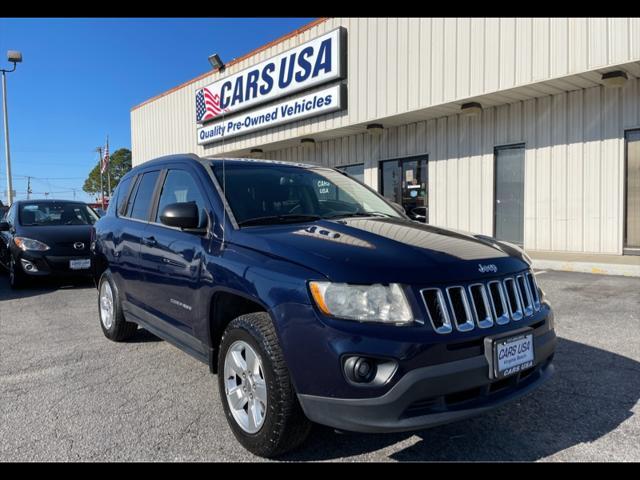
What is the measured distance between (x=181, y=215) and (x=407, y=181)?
9.41m

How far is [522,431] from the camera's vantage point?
9.32 feet

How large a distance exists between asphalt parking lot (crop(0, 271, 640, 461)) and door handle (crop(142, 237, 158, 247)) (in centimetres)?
104

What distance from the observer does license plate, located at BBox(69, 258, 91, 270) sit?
26.0 feet

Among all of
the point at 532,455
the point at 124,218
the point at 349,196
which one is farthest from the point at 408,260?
the point at 124,218

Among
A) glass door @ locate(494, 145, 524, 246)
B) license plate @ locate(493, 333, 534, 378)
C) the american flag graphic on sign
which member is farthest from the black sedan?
glass door @ locate(494, 145, 524, 246)

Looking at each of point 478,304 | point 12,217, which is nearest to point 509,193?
point 478,304

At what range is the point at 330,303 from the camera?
226 cm

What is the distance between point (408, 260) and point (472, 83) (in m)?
7.73

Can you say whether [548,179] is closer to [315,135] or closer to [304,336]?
[315,135]

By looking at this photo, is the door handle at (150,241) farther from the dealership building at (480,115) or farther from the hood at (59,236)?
the dealership building at (480,115)

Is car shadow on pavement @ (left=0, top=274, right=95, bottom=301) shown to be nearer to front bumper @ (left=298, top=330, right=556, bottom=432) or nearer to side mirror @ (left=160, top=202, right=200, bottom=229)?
side mirror @ (left=160, top=202, right=200, bottom=229)

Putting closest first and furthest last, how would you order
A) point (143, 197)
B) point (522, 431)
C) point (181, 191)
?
point (522, 431)
point (181, 191)
point (143, 197)

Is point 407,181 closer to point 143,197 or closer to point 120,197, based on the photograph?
point 120,197

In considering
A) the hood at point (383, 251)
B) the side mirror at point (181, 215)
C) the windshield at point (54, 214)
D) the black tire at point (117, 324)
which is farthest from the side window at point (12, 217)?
the hood at point (383, 251)
